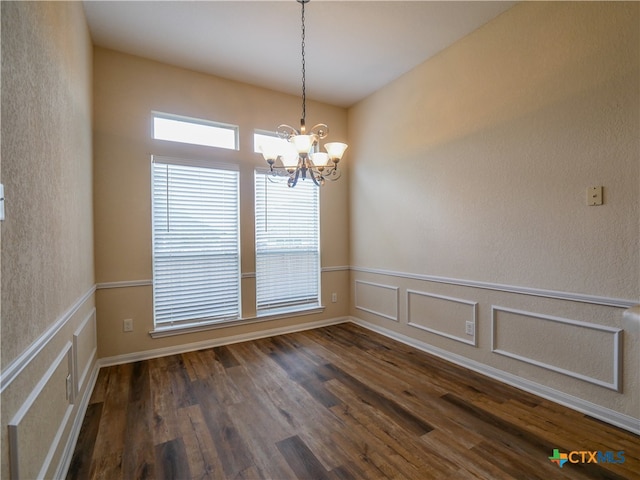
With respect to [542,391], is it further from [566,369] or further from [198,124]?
[198,124]

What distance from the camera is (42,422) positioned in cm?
139

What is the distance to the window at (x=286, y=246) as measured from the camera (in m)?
3.87

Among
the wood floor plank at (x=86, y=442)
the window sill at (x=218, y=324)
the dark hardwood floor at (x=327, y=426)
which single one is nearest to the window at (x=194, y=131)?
the window sill at (x=218, y=324)

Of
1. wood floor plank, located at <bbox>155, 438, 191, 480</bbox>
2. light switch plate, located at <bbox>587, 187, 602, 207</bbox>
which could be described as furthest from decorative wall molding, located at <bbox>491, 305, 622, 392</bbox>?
wood floor plank, located at <bbox>155, 438, 191, 480</bbox>

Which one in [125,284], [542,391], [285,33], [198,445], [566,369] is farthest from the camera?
[125,284]

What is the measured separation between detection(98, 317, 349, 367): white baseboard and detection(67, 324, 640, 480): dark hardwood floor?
129 mm

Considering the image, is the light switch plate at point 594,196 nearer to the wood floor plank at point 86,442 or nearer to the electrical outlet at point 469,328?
the electrical outlet at point 469,328

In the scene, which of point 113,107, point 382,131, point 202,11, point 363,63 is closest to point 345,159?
point 382,131

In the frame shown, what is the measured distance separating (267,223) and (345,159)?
1.59 m

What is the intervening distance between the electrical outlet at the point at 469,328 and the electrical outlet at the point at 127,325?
340cm

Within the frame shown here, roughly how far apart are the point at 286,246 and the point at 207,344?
1.52 meters

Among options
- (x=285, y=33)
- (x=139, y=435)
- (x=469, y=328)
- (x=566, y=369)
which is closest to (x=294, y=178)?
(x=285, y=33)

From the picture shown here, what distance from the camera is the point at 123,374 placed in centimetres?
286

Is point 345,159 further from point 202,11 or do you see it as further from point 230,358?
point 230,358
